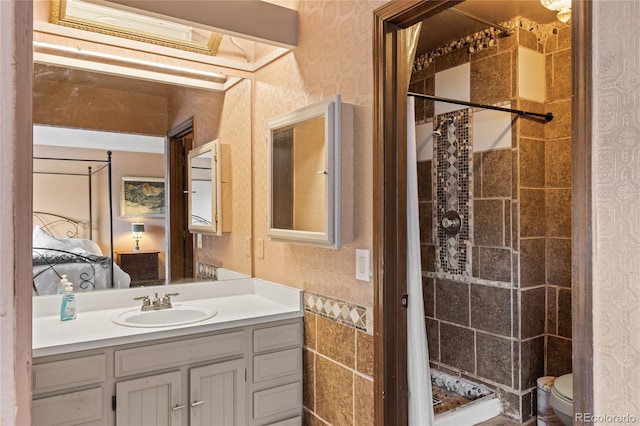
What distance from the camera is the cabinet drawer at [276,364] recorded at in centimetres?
208

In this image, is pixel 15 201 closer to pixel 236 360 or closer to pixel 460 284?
pixel 236 360

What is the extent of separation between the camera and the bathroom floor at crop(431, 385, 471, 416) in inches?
100

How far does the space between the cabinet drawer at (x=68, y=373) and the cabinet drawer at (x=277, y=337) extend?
65 centimetres

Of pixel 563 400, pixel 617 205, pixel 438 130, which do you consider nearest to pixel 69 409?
pixel 617 205

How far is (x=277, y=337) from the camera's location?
7.06 ft

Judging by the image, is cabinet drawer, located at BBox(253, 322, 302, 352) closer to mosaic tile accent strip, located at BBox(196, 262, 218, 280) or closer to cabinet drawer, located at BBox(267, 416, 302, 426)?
cabinet drawer, located at BBox(267, 416, 302, 426)

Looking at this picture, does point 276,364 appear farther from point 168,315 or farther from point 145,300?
point 145,300

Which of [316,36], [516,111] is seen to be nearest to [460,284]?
[516,111]

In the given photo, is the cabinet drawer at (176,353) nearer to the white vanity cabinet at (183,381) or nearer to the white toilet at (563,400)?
the white vanity cabinet at (183,381)

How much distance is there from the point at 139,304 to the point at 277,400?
0.85 meters

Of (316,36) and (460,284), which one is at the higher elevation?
(316,36)

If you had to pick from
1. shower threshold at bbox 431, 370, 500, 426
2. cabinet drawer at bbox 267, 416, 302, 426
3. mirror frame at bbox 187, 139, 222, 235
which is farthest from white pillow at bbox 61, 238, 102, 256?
shower threshold at bbox 431, 370, 500, 426

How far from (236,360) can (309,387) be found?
1.37 ft

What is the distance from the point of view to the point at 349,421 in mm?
1941
